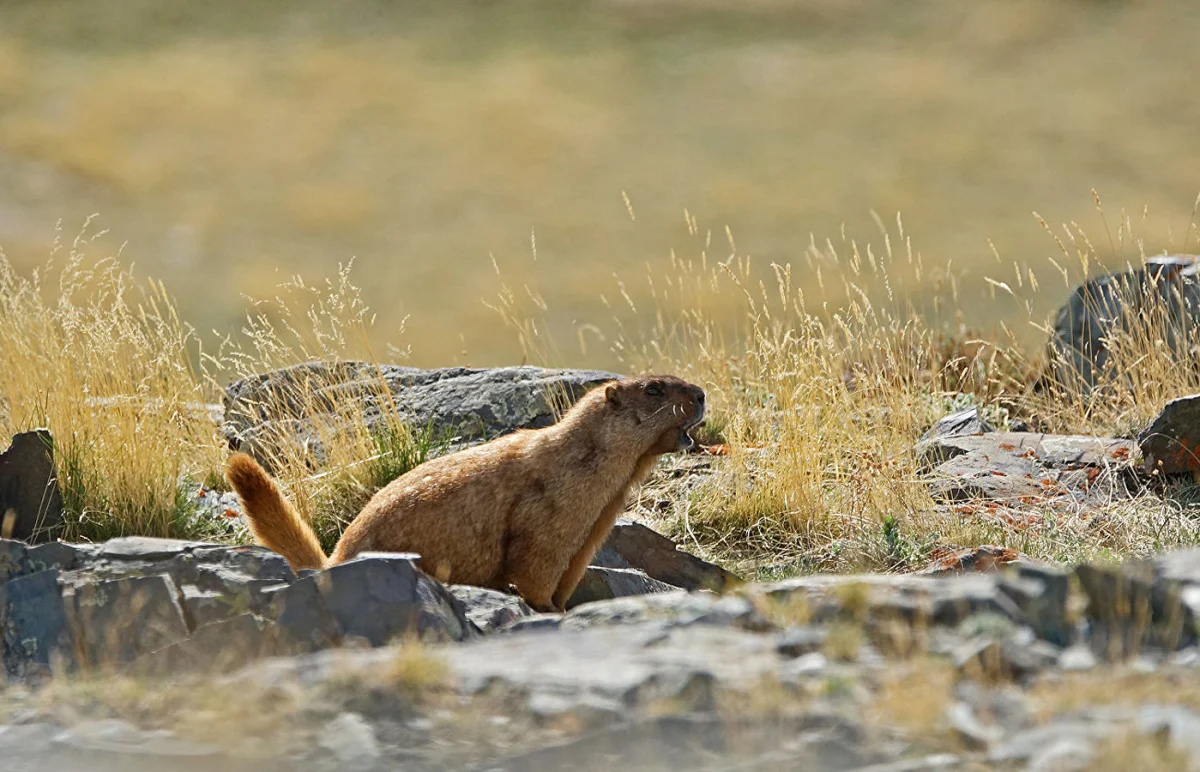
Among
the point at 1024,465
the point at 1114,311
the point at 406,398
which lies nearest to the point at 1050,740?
the point at 1024,465

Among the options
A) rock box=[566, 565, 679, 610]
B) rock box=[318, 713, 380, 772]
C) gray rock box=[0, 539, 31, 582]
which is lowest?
rock box=[566, 565, 679, 610]

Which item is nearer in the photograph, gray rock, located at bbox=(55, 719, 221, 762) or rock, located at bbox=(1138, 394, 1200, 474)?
gray rock, located at bbox=(55, 719, 221, 762)

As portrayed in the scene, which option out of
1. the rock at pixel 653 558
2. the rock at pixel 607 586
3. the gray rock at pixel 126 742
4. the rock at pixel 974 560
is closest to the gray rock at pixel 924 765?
the gray rock at pixel 126 742

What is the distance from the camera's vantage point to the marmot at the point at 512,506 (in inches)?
246

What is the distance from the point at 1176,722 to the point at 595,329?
828cm

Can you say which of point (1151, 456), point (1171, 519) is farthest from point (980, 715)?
point (1151, 456)

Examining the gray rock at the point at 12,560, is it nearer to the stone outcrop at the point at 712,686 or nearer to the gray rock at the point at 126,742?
the stone outcrop at the point at 712,686

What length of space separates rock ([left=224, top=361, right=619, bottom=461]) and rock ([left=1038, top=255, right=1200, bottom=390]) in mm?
4199

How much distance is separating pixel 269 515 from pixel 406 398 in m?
4.36

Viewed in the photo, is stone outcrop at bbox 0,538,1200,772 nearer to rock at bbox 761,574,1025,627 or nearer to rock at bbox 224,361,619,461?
rock at bbox 761,574,1025,627

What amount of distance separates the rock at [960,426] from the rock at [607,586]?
13.8 feet

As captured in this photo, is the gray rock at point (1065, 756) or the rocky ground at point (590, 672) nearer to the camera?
the gray rock at point (1065, 756)

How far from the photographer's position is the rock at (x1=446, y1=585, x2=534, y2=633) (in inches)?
213

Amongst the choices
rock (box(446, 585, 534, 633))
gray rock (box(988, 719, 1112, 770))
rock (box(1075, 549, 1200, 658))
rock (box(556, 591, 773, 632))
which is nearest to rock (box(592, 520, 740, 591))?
rock (box(446, 585, 534, 633))
